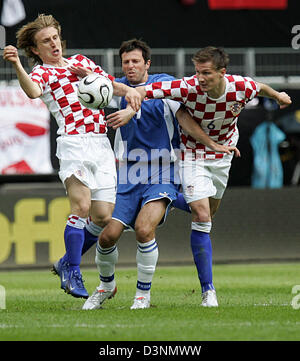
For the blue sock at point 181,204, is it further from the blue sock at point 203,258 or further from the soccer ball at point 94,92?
the soccer ball at point 94,92

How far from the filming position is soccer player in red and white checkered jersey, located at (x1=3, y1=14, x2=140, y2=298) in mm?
7453

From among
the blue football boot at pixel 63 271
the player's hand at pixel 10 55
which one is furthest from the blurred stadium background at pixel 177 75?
the player's hand at pixel 10 55

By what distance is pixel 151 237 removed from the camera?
24.4 feet

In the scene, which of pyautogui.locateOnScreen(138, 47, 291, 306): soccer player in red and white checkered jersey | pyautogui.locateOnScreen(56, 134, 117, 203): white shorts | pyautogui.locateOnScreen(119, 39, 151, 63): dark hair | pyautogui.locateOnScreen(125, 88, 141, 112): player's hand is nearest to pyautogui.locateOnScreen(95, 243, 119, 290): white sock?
pyautogui.locateOnScreen(56, 134, 117, 203): white shorts

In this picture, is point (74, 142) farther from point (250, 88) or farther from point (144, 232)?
point (250, 88)

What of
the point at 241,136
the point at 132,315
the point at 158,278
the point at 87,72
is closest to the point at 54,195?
the point at 158,278

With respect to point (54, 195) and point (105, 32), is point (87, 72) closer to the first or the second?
point (54, 195)

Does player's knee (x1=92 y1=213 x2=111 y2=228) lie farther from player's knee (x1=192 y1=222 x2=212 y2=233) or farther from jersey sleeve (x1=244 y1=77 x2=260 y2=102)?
jersey sleeve (x1=244 y1=77 x2=260 y2=102)

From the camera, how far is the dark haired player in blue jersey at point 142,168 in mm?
7500

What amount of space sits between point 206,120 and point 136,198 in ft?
3.01

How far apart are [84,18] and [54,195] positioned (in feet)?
13.3

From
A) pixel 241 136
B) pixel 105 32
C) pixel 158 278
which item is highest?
pixel 105 32

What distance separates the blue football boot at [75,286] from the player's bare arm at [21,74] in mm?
1544

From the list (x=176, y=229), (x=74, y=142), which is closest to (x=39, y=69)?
(x=74, y=142)
